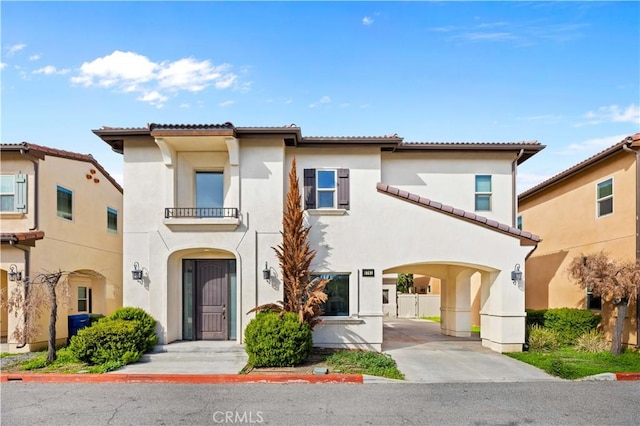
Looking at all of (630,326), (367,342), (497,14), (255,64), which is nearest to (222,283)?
(367,342)

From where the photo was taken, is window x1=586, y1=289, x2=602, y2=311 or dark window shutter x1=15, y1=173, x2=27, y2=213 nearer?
dark window shutter x1=15, y1=173, x2=27, y2=213

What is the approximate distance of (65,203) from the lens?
15742 mm

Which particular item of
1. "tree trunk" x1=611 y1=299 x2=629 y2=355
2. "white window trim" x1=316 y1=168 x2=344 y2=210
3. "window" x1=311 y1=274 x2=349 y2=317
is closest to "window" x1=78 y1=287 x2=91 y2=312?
"window" x1=311 y1=274 x2=349 y2=317

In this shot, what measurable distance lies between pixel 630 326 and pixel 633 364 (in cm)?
229

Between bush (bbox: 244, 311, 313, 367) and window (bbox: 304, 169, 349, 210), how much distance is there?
385 cm

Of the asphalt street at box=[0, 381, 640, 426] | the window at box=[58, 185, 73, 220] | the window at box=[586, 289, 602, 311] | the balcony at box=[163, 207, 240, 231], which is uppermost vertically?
the window at box=[58, 185, 73, 220]

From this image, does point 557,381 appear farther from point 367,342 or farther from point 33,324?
point 33,324

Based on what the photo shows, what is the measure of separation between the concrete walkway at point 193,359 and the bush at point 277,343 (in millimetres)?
616

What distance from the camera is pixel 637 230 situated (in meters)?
12.8

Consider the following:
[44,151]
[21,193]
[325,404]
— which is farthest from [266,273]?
[44,151]

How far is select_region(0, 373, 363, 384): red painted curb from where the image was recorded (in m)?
10.0

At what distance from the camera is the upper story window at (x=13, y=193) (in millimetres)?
13859

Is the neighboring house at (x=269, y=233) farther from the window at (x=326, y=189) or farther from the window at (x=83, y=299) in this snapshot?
the window at (x=83, y=299)

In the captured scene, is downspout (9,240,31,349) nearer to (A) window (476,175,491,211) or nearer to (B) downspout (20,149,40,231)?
(B) downspout (20,149,40,231)
